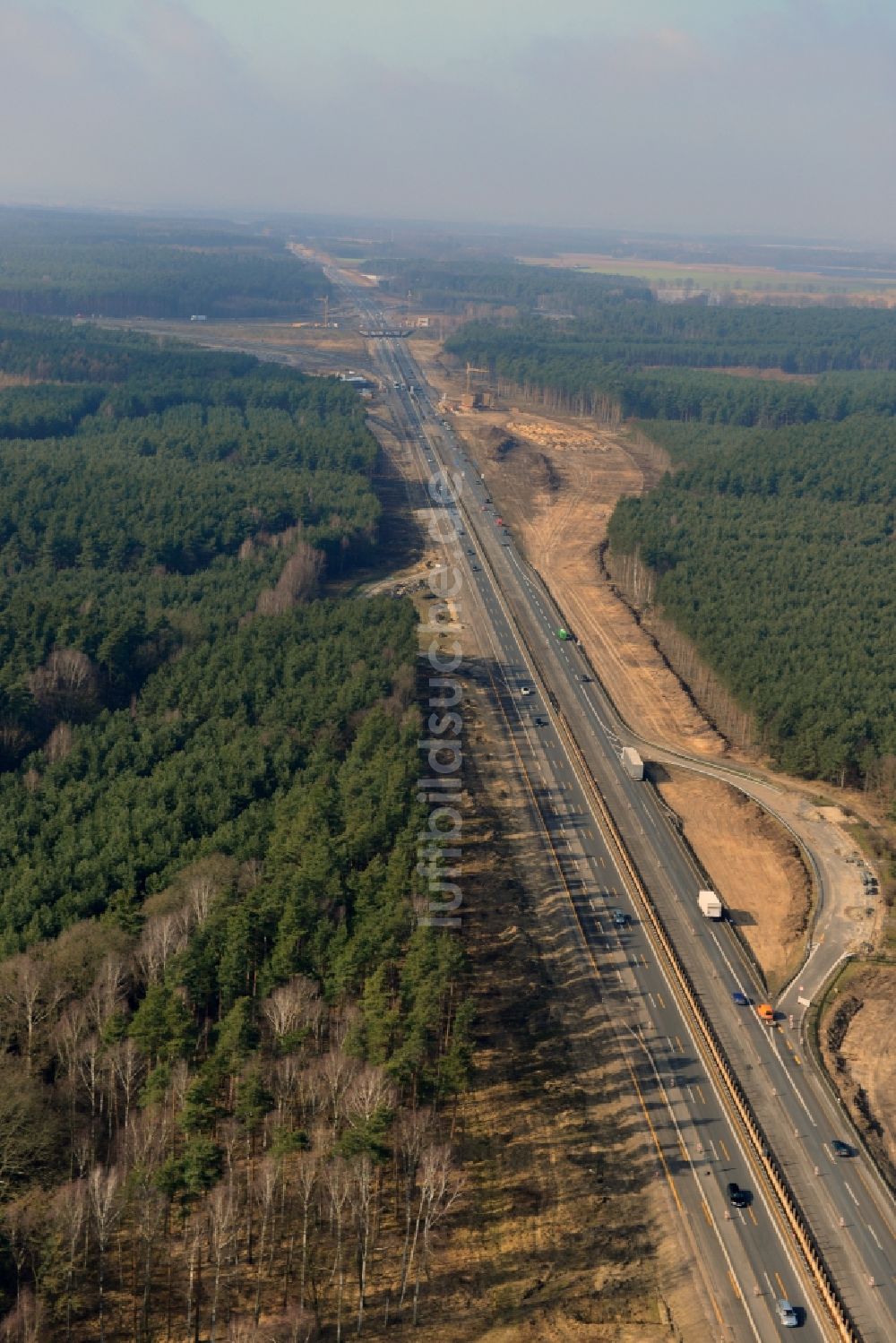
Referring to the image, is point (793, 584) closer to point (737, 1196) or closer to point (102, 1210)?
point (737, 1196)

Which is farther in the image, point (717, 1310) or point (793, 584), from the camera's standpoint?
point (793, 584)

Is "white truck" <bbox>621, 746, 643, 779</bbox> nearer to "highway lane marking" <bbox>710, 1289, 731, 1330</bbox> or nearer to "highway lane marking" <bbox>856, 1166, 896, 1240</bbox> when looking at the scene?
"highway lane marking" <bbox>856, 1166, 896, 1240</bbox>

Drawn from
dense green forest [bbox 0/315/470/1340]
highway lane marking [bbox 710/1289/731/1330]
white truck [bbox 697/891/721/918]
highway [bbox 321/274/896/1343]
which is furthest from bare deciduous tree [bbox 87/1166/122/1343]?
white truck [bbox 697/891/721/918]

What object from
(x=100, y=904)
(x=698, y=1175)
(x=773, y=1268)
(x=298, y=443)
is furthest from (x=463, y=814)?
(x=298, y=443)

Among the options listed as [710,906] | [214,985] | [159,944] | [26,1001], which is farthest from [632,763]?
[26,1001]

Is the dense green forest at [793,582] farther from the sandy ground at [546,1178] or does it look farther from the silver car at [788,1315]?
the silver car at [788,1315]

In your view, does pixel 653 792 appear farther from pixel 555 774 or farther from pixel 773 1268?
pixel 773 1268
